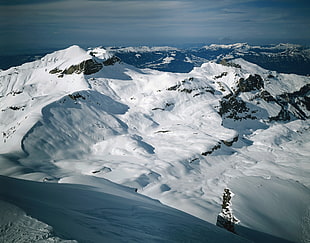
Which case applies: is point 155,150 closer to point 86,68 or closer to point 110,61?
point 86,68

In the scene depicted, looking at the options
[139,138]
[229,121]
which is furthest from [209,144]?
[229,121]

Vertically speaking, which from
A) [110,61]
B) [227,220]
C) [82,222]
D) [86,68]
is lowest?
[227,220]

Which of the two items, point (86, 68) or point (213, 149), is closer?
point (213, 149)

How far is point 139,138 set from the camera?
4938 cm

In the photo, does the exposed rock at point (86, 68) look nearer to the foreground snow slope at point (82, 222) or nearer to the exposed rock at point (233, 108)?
the exposed rock at point (233, 108)

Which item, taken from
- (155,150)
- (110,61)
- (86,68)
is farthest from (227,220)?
(110,61)

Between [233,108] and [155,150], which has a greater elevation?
[233,108]

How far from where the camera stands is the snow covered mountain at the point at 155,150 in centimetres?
1088

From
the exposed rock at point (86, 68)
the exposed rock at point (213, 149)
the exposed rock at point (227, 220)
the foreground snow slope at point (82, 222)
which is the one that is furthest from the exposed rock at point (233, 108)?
the foreground snow slope at point (82, 222)

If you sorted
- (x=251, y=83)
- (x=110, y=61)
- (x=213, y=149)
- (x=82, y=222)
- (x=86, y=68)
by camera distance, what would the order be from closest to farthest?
(x=82, y=222), (x=213, y=149), (x=86, y=68), (x=251, y=83), (x=110, y=61)

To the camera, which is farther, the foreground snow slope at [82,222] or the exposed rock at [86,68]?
the exposed rock at [86,68]

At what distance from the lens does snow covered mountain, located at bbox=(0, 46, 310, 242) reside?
10875mm

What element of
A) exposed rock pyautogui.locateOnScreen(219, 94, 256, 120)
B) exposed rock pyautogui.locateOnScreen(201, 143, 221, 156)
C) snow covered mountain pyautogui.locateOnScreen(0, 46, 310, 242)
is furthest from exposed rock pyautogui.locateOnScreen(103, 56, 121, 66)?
exposed rock pyautogui.locateOnScreen(201, 143, 221, 156)

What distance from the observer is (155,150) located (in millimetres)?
44719
